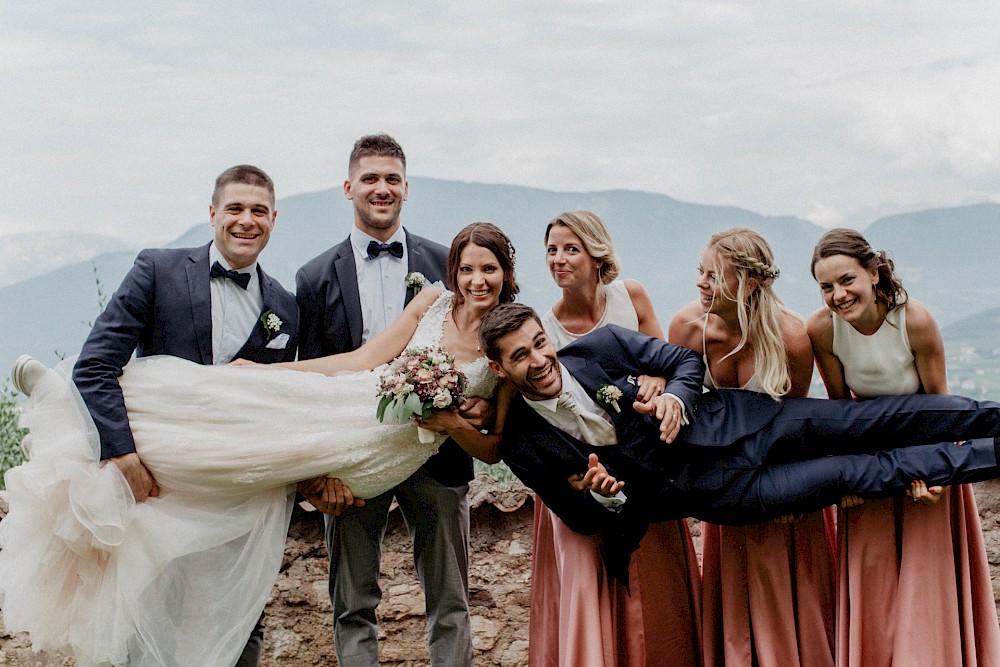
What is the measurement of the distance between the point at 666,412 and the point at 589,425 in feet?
1.17

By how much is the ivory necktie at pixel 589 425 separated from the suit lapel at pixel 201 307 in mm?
1631

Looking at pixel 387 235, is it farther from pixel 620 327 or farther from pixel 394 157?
pixel 620 327

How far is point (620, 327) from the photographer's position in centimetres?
416

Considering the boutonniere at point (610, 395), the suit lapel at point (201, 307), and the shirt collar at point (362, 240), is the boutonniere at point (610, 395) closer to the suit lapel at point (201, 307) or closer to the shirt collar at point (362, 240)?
the shirt collar at point (362, 240)

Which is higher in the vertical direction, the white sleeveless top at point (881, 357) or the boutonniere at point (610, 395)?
the white sleeveless top at point (881, 357)

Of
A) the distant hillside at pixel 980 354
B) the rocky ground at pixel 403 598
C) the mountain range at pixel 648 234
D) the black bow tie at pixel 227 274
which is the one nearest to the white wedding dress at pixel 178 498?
the black bow tie at pixel 227 274

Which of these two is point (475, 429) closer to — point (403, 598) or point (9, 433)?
point (403, 598)

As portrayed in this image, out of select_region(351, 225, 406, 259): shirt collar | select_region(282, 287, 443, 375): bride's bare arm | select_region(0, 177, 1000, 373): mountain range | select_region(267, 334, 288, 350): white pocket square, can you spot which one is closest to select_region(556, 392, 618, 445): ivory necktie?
select_region(282, 287, 443, 375): bride's bare arm

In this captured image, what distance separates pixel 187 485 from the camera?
A: 394 cm

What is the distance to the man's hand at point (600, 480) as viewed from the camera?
376 cm

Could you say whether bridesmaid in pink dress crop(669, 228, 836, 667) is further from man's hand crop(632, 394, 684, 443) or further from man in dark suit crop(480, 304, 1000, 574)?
man's hand crop(632, 394, 684, 443)

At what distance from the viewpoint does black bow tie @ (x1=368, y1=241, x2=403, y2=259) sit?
14.6 ft

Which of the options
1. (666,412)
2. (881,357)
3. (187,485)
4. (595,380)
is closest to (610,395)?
(595,380)

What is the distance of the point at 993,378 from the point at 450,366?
24.1 metres
